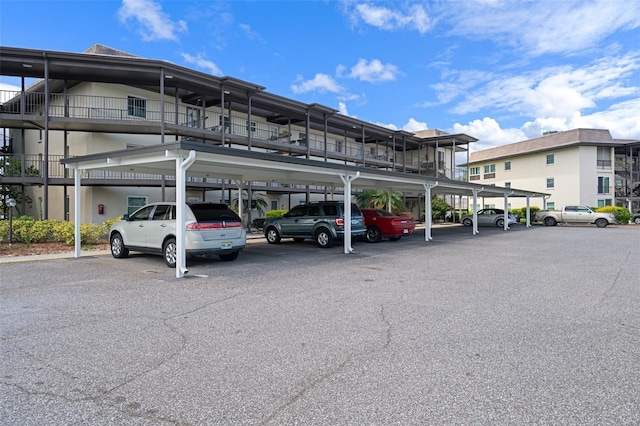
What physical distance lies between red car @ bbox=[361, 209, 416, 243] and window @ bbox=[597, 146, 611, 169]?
33.2 metres

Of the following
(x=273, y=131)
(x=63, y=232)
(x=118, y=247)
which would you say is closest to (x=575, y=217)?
(x=273, y=131)

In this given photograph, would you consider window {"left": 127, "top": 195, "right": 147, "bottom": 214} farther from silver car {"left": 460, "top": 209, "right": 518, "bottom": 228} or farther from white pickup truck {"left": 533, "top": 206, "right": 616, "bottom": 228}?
white pickup truck {"left": 533, "top": 206, "right": 616, "bottom": 228}

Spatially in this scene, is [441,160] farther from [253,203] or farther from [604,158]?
[253,203]

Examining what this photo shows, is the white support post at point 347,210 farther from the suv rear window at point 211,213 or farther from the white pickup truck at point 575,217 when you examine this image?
the white pickup truck at point 575,217

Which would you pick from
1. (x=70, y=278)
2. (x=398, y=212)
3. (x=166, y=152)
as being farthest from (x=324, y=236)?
(x=398, y=212)

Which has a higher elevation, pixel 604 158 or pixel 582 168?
pixel 604 158

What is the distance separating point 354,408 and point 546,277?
763 centimetres

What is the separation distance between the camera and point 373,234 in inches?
696

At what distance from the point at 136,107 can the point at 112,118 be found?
5.73ft

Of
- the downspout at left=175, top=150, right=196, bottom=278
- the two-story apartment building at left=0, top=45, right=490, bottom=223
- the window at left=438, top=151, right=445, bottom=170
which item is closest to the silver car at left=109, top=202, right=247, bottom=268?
the downspout at left=175, top=150, right=196, bottom=278

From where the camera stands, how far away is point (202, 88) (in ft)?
70.3

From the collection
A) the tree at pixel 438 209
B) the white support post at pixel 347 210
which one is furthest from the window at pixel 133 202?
the tree at pixel 438 209

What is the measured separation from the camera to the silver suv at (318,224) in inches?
586

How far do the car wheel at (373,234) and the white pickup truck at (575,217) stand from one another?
21.3 m
